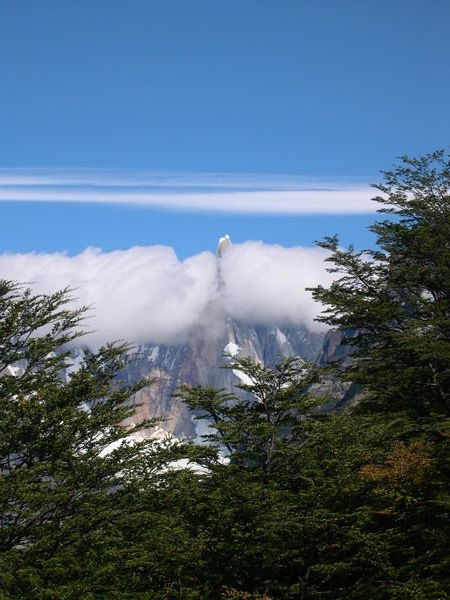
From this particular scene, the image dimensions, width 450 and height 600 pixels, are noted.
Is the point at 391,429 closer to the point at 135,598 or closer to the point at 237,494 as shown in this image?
the point at 237,494

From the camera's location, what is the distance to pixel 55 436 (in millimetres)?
16156

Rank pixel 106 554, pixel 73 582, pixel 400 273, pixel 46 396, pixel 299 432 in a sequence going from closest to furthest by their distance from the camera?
pixel 73 582
pixel 106 554
pixel 46 396
pixel 299 432
pixel 400 273

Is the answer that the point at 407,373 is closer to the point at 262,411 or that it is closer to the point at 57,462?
the point at 262,411

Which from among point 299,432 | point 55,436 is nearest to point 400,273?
point 299,432

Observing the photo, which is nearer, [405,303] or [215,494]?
[215,494]

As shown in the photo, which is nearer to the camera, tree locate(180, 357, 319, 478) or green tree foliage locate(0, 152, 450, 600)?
green tree foliage locate(0, 152, 450, 600)

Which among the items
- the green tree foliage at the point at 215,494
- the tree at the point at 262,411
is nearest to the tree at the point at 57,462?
the green tree foliage at the point at 215,494

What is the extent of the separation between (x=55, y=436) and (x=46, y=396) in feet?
3.81

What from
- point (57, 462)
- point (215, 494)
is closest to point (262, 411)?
point (215, 494)

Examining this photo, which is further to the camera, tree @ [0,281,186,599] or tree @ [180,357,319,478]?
tree @ [180,357,319,478]

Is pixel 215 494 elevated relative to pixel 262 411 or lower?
lower

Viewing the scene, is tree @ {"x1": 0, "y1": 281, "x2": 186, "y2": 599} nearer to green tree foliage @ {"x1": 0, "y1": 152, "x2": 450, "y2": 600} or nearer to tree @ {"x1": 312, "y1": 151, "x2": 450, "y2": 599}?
green tree foliage @ {"x1": 0, "y1": 152, "x2": 450, "y2": 600}

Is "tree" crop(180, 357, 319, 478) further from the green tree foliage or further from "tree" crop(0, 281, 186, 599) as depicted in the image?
"tree" crop(0, 281, 186, 599)

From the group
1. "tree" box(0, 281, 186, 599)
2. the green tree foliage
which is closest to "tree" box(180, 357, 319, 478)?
the green tree foliage
